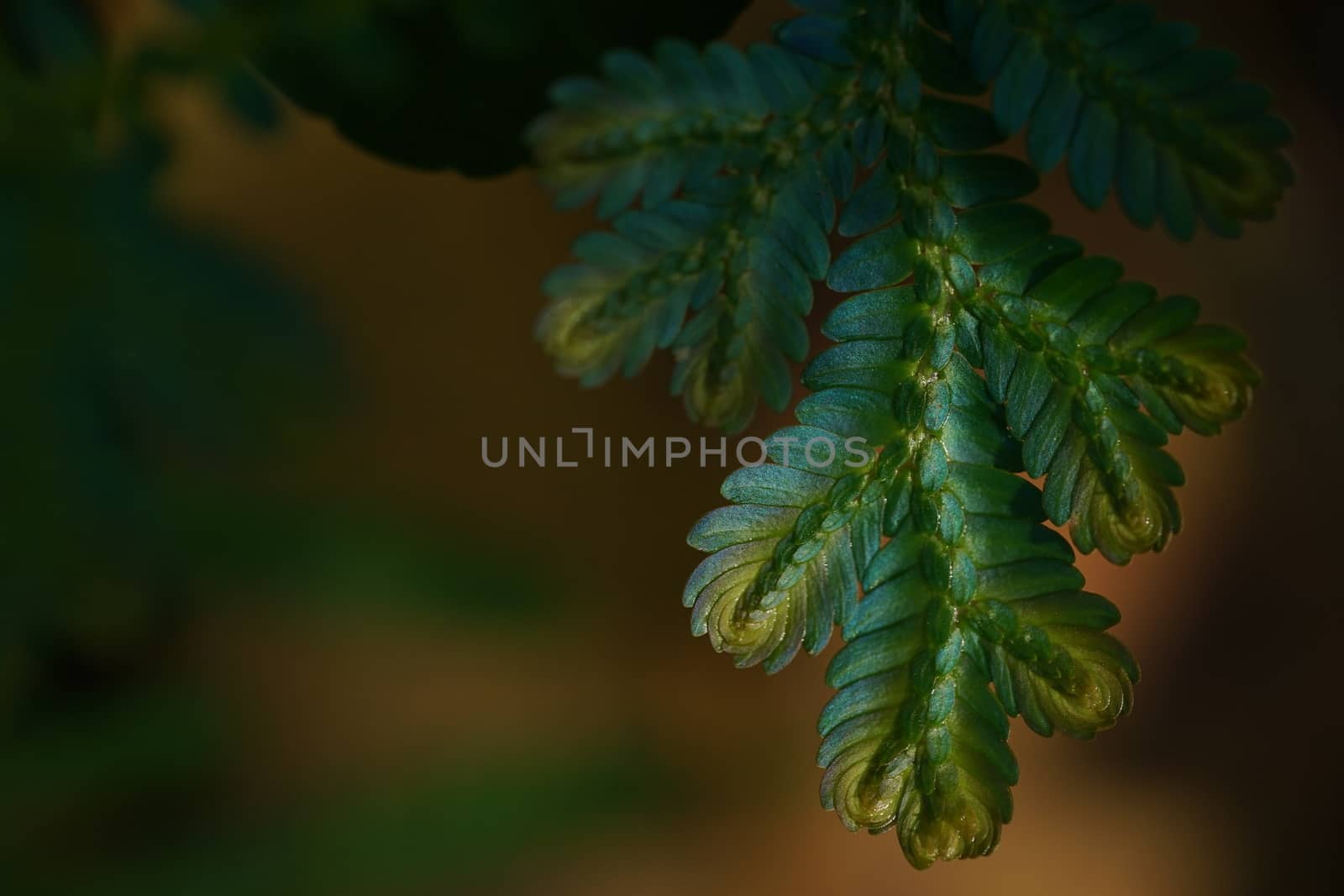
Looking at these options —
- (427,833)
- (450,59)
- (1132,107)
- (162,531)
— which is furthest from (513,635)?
(1132,107)

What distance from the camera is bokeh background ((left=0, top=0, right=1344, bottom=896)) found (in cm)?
131

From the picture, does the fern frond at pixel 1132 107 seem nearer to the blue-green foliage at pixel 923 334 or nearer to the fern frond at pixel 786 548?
the blue-green foliage at pixel 923 334

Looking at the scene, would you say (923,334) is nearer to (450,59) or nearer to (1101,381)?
(1101,381)

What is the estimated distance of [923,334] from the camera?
0.55 meters

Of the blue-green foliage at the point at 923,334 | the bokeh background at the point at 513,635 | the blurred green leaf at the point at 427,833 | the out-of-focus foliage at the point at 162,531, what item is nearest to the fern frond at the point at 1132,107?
the blue-green foliage at the point at 923,334

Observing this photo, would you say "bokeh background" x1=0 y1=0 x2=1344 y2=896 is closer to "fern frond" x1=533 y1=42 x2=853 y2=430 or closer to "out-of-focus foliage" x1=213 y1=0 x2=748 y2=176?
"out-of-focus foliage" x1=213 y1=0 x2=748 y2=176

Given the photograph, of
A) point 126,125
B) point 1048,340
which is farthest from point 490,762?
point 1048,340

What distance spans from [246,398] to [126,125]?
56 cm

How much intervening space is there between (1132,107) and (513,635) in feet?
4.01

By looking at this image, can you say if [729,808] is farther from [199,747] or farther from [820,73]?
[820,73]

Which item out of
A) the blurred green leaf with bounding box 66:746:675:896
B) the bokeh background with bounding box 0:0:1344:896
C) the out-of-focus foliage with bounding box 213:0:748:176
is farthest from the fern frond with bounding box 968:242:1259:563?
the blurred green leaf with bounding box 66:746:675:896

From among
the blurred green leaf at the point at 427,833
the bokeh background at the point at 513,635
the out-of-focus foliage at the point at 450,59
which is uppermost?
the out-of-focus foliage at the point at 450,59

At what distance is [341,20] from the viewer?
61cm

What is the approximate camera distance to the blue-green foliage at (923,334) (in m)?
0.50
